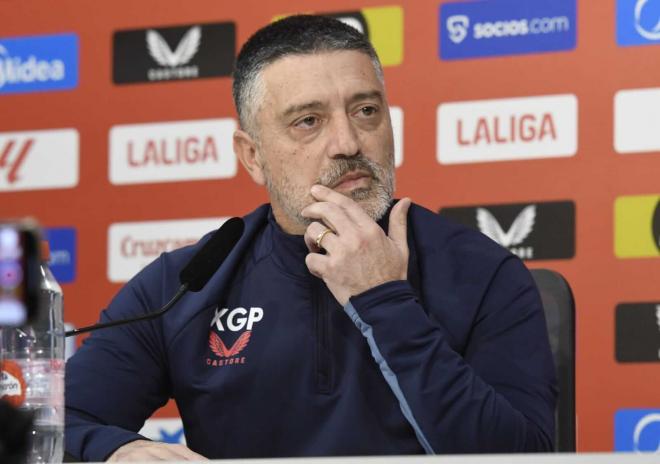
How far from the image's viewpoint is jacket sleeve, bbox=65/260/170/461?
1.88 m

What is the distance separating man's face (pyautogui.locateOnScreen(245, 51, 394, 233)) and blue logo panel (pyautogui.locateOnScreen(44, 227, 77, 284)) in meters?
1.29

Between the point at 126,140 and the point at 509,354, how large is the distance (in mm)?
1729

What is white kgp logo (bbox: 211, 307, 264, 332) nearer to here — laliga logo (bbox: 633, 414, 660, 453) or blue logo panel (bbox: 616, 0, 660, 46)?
laliga logo (bbox: 633, 414, 660, 453)

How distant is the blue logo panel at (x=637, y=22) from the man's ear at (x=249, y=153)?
43.6 inches

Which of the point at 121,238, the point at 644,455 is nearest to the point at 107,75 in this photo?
the point at 121,238

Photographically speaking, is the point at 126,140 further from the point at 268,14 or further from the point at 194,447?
the point at 194,447

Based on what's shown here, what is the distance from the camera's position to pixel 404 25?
3031 millimetres

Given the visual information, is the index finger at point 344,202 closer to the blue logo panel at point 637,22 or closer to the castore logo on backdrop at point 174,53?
the blue logo panel at point 637,22

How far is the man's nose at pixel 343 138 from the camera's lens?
193 centimetres

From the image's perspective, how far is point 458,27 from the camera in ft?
9.78

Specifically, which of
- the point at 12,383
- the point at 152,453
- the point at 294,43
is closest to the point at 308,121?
the point at 294,43

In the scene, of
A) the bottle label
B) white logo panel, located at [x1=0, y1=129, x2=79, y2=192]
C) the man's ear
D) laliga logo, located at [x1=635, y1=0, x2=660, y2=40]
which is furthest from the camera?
white logo panel, located at [x1=0, y1=129, x2=79, y2=192]

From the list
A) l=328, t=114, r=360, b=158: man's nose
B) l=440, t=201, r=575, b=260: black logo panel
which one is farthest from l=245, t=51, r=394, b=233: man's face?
l=440, t=201, r=575, b=260: black logo panel

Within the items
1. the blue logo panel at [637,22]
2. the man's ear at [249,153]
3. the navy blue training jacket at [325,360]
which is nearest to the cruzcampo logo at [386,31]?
the blue logo panel at [637,22]
